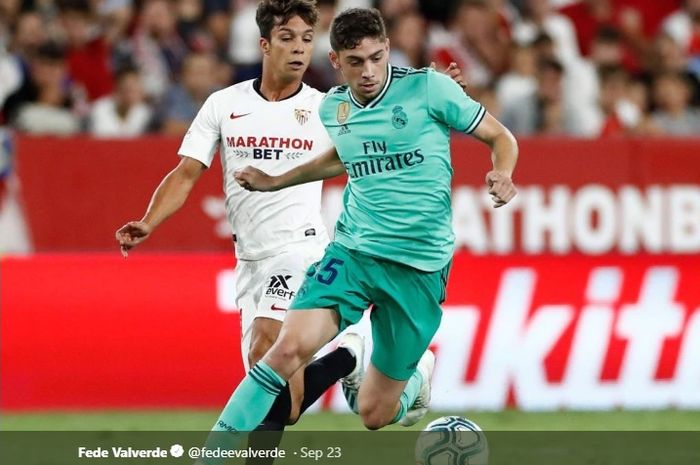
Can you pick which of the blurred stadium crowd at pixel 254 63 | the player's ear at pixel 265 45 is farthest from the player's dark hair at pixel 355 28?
the blurred stadium crowd at pixel 254 63

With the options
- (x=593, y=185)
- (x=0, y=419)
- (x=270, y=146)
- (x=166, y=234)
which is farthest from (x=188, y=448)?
(x=593, y=185)

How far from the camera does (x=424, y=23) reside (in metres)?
16.8

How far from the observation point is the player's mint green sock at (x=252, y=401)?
7.59m

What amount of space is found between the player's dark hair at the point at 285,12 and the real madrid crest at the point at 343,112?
712 mm

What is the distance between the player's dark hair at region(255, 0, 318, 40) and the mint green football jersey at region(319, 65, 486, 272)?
2.45 feet

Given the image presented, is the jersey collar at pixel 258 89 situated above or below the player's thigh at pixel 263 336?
above

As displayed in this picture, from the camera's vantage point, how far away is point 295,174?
27.2ft

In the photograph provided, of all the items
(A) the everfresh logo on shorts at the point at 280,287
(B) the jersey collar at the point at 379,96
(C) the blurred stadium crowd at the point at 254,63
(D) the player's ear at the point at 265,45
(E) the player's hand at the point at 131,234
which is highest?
Answer: (C) the blurred stadium crowd at the point at 254,63

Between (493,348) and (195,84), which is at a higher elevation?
(195,84)

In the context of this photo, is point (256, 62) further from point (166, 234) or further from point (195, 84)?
point (166, 234)

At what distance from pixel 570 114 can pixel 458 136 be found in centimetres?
149

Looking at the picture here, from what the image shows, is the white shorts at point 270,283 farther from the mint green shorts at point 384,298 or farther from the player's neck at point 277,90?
the player's neck at point 277,90

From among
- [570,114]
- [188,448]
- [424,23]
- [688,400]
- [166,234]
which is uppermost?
[424,23]

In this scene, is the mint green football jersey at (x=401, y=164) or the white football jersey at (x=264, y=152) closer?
the mint green football jersey at (x=401, y=164)
